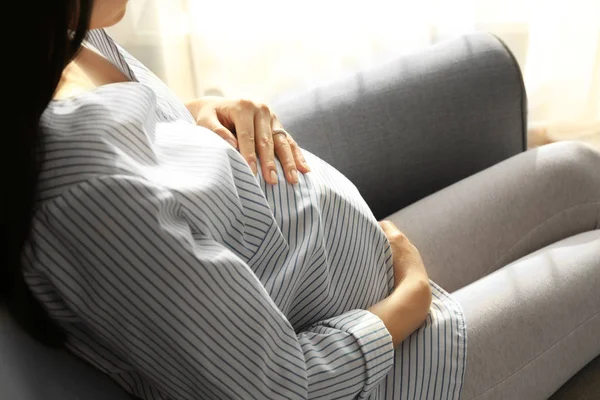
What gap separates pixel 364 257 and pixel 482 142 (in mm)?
516

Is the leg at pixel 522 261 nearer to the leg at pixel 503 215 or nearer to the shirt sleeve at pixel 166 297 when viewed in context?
the leg at pixel 503 215

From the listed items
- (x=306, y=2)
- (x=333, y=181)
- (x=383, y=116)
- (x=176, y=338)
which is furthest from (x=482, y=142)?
(x=176, y=338)

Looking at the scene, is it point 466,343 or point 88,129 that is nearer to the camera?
point 88,129

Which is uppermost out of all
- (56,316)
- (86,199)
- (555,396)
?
(86,199)

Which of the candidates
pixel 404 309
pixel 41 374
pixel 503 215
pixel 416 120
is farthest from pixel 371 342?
pixel 416 120

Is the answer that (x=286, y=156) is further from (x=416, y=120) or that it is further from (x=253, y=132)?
(x=416, y=120)

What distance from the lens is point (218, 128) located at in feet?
3.54

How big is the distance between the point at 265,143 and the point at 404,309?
0.97ft

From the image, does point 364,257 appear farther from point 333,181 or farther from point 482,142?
point 482,142

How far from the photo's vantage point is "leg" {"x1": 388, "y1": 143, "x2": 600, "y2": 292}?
3.99 feet

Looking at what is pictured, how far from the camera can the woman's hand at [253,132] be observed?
39.3 inches

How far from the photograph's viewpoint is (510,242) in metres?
1.24

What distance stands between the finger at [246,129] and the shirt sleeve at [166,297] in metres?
0.26

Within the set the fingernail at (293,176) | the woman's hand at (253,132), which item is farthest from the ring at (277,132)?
the fingernail at (293,176)
